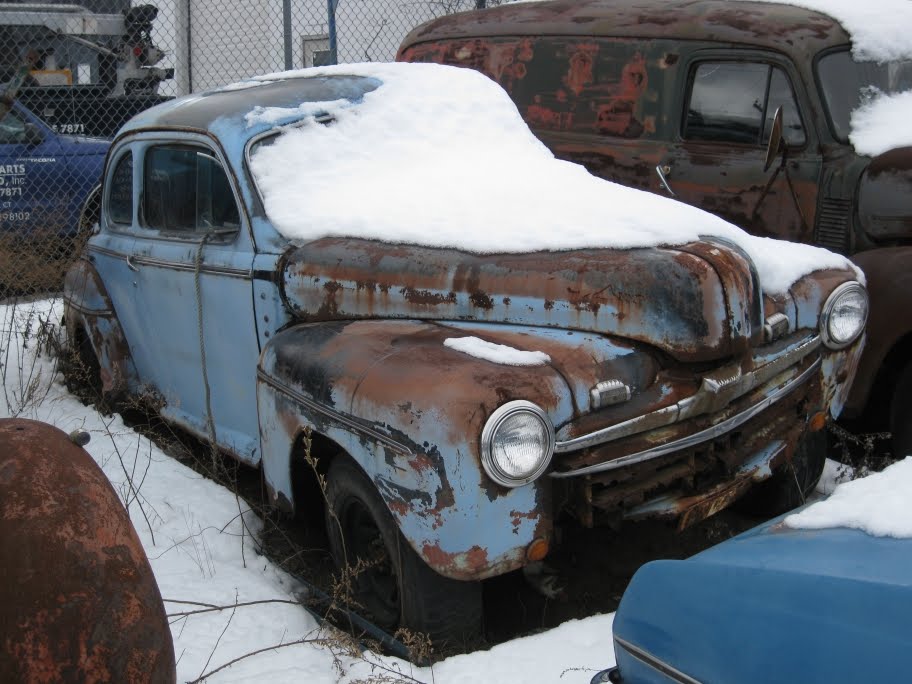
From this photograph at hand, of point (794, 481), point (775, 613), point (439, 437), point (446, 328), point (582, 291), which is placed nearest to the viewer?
point (775, 613)

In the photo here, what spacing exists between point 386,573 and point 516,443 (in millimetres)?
781

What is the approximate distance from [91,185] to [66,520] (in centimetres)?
747

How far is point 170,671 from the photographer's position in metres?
2.22

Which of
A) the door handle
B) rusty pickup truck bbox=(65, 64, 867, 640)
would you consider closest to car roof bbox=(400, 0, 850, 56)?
the door handle

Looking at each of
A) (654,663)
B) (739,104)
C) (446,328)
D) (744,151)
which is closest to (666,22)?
(739,104)

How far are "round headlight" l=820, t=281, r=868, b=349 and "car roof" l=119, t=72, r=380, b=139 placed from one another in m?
2.11

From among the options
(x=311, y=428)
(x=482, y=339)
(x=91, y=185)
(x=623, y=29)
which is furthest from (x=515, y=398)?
(x=91, y=185)

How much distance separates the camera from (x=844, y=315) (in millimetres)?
3592

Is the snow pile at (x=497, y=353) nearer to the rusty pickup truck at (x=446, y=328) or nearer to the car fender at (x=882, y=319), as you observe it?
the rusty pickup truck at (x=446, y=328)

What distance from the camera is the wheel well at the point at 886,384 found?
4.12 m

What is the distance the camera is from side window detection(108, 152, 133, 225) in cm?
481

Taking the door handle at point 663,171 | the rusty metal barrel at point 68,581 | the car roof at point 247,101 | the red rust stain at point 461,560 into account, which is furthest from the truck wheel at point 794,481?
the rusty metal barrel at point 68,581

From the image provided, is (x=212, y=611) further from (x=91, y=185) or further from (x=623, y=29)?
(x=91, y=185)

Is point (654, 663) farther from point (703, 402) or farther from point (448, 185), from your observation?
point (448, 185)
